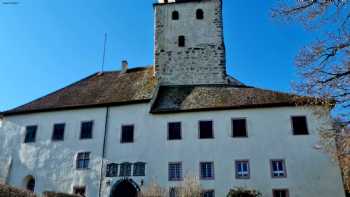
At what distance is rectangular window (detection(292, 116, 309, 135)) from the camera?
843 inches

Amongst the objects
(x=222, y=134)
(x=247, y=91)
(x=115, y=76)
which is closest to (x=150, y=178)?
(x=222, y=134)

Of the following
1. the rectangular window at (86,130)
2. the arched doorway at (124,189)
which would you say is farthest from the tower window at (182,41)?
the arched doorway at (124,189)

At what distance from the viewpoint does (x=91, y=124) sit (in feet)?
78.2

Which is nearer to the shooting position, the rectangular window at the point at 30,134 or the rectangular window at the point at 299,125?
the rectangular window at the point at 299,125

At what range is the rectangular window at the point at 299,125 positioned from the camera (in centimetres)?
2142

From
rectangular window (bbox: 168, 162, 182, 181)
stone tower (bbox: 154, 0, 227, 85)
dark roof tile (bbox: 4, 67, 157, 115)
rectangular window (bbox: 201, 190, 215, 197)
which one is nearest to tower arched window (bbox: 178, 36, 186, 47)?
stone tower (bbox: 154, 0, 227, 85)

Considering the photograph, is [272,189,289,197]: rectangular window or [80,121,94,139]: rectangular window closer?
[272,189,289,197]: rectangular window

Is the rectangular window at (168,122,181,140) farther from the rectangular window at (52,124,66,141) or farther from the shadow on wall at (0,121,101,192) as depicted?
the rectangular window at (52,124,66,141)

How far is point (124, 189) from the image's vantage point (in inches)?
862

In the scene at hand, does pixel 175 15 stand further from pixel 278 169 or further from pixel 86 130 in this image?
pixel 278 169

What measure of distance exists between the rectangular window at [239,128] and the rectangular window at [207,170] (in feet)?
7.56

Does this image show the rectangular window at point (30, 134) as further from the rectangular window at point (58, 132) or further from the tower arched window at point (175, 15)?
the tower arched window at point (175, 15)

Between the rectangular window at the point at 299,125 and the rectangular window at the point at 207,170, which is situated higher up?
the rectangular window at the point at 299,125

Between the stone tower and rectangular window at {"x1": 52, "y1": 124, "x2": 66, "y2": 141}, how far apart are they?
7.88 metres
